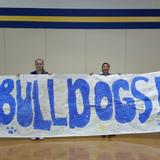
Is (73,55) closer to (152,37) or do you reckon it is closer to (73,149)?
(152,37)

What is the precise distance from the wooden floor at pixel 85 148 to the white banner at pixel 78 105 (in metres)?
0.13

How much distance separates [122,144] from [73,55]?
2.80 m

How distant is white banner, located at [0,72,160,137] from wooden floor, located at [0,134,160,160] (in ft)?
0.41

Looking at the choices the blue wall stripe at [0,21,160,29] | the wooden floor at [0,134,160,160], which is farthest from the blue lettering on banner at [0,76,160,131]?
the blue wall stripe at [0,21,160,29]

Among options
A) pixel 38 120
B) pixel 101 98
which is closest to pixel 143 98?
pixel 101 98

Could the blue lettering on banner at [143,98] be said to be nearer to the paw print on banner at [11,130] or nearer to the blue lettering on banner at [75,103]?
the blue lettering on banner at [75,103]

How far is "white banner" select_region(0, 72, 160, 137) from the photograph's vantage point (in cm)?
489

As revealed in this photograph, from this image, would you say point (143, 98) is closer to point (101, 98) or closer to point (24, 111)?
point (101, 98)

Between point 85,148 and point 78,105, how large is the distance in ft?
2.30

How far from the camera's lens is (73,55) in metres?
7.06

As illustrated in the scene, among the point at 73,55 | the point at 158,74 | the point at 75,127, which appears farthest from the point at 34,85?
the point at 73,55

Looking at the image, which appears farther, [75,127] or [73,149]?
[75,127]

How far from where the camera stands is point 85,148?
4480 mm

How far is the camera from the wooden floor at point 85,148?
4031 millimetres
